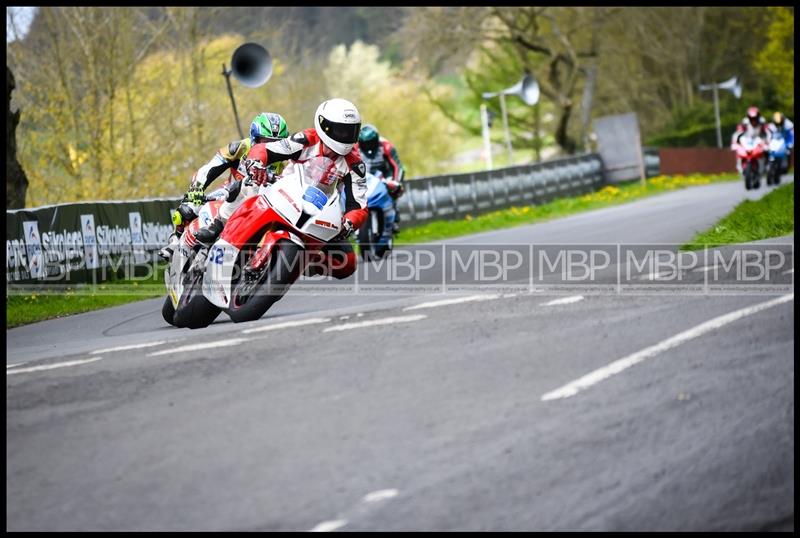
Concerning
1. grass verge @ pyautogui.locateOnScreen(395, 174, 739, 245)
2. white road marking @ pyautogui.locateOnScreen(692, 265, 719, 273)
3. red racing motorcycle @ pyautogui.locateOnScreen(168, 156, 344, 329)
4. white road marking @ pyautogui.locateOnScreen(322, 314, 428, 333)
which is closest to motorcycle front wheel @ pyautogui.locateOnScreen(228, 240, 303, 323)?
red racing motorcycle @ pyautogui.locateOnScreen(168, 156, 344, 329)

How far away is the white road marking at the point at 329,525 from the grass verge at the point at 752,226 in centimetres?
929

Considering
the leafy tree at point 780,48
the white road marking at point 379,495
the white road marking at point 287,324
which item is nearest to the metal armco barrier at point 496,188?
the white road marking at point 287,324

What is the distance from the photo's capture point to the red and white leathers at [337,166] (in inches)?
383

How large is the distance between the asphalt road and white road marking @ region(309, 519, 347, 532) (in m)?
0.01

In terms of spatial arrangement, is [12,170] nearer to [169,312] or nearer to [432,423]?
[169,312]

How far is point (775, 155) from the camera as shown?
29.0 m

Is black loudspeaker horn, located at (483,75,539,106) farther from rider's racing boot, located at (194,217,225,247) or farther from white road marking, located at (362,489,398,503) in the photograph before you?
white road marking, located at (362,489,398,503)

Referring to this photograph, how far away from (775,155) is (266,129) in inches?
829

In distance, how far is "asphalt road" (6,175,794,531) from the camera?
4797 millimetres

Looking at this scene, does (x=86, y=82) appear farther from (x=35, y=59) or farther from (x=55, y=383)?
(x=55, y=383)

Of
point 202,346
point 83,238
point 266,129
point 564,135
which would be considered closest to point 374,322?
point 202,346

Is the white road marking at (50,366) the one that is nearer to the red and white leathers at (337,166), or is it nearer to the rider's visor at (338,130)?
the red and white leathers at (337,166)

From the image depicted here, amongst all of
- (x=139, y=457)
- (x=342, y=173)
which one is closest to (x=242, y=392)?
(x=139, y=457)

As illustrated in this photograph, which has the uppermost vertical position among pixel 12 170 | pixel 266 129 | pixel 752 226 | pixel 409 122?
pixel 409 122
